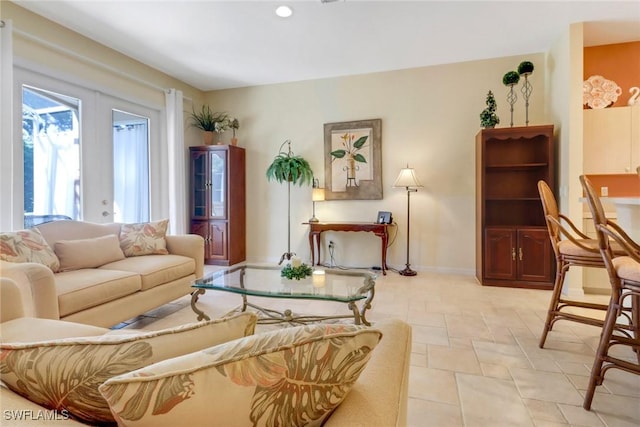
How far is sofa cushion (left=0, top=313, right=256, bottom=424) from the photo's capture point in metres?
0.56

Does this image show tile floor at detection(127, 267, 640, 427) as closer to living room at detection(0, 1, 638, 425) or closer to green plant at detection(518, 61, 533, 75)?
living room at detection(0, 1, 638, 425)

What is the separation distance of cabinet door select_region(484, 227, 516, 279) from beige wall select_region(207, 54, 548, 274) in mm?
523

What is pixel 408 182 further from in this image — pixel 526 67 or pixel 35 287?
pixel 35 287

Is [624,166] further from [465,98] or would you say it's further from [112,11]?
[112,11]

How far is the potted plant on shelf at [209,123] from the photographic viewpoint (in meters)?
4.91

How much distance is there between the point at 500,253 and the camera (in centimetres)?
351

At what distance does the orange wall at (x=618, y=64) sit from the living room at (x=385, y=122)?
1.34 ft

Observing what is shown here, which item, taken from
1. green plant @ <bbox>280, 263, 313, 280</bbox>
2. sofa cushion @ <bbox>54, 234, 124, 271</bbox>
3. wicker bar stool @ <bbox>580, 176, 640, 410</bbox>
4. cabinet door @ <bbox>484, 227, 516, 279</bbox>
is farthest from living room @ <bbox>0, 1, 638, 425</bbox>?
wicker bar stool @ <bbox>580, 176, 640, 410</bbox>

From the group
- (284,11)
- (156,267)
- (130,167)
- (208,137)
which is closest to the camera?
(156,267)

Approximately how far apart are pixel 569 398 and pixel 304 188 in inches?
148

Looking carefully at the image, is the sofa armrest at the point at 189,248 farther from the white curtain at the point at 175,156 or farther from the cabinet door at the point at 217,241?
the cabinet door at the point at 217,241

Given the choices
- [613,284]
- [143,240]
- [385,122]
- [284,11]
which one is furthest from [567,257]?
[143,240]

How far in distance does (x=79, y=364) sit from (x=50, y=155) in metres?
3.62

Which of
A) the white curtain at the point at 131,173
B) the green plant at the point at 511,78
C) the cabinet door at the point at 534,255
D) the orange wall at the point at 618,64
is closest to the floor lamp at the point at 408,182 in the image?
the cabinet door at the point at 534,255
